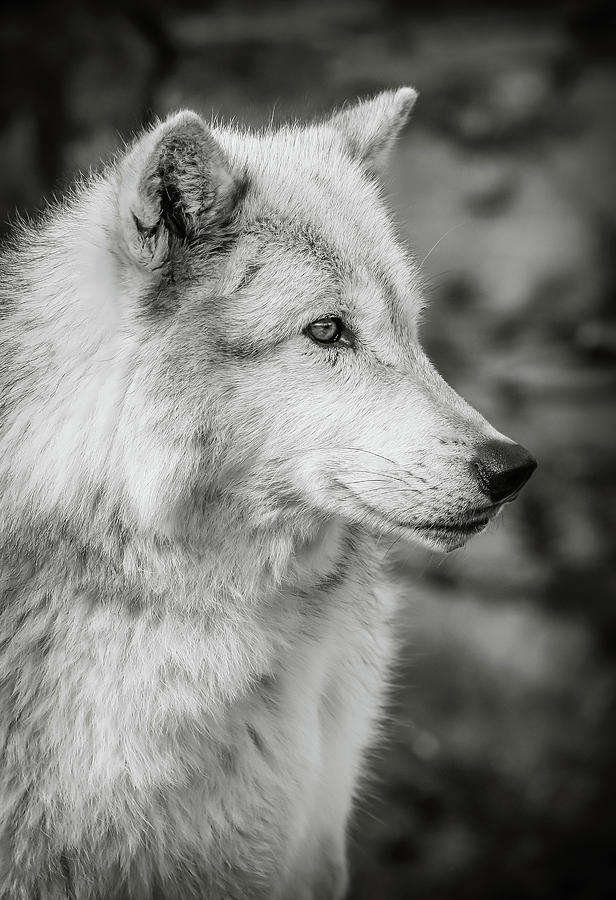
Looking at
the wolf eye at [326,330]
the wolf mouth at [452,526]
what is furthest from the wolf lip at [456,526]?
the wolf eye at [326,330]

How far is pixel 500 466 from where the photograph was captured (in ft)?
7.16

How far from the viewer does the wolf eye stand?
2.25 meters

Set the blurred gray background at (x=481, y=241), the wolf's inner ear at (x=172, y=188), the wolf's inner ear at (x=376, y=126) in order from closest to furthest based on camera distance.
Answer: the wolf's inner ear at (x=172, y=188)
the wolf's inner ear at (x=376, y=126)
the blurred gray background at (x=481, y=241)

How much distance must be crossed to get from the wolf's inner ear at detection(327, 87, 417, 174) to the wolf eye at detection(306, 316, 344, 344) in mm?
725

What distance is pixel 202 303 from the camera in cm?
218

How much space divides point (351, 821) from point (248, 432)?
5.65 feet

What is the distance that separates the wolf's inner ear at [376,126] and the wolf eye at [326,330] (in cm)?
72

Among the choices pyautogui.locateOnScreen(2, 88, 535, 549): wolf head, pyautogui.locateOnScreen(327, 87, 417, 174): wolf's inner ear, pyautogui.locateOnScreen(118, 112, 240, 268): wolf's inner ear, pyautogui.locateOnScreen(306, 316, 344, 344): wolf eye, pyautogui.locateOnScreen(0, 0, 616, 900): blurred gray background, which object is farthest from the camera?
pyautogui.locateOnScreen(0, 0, 616, 900): blurred gray background

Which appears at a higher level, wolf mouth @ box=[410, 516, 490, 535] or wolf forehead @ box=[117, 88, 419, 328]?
wolf forehead @ box=[117, 88, 419, 328]

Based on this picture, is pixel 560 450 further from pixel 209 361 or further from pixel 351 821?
pixel 209 361

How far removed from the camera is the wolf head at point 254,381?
214 cm

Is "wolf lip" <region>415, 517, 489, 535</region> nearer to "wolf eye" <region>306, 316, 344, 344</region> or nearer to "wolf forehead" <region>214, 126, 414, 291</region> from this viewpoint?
"wolf eye" <region>306, 316, 344, 344</region>

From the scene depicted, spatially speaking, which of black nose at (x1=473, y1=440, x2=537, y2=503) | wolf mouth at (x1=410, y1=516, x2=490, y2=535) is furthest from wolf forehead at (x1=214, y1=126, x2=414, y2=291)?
wolf mouth at (x1=410, y1=516, x2=490, y2=535)

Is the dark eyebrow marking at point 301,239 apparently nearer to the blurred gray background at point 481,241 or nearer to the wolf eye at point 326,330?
the wolf eye at point 326,330
